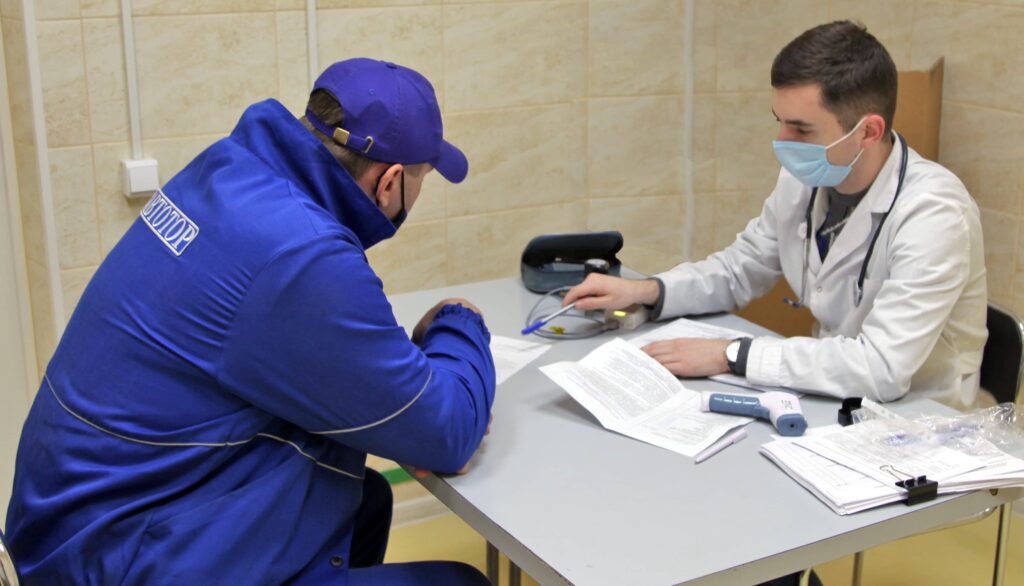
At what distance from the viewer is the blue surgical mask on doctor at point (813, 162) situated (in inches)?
86.1

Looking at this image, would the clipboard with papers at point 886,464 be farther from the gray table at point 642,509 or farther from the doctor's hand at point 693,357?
the doctor's hand at point 693,357

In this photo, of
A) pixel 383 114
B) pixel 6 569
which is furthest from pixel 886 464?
pixel 6 569

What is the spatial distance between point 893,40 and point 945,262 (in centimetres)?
146

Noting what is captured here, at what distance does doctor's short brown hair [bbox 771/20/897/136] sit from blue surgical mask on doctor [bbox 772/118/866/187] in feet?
0.15

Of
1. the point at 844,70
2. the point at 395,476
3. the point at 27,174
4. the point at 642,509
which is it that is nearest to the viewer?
the point at 642,509

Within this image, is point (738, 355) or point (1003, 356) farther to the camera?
point (1003, 356)

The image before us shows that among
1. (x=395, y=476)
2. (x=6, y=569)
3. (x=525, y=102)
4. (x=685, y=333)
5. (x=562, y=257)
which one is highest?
(x=525, y=102)

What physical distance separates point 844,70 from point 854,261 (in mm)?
375

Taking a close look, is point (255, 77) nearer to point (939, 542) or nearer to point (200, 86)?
point (200, 86)

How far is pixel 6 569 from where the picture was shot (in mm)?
1483

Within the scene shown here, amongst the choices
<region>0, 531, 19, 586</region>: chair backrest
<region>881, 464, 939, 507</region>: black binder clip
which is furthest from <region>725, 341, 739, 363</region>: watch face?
<region>0, 531, 19, 586</region>: chair backrest

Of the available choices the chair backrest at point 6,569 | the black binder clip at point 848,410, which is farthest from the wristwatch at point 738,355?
the chair backrest at point 6,569

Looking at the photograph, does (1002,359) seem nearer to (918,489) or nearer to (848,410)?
(848,410)

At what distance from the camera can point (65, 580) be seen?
5.14 feet
